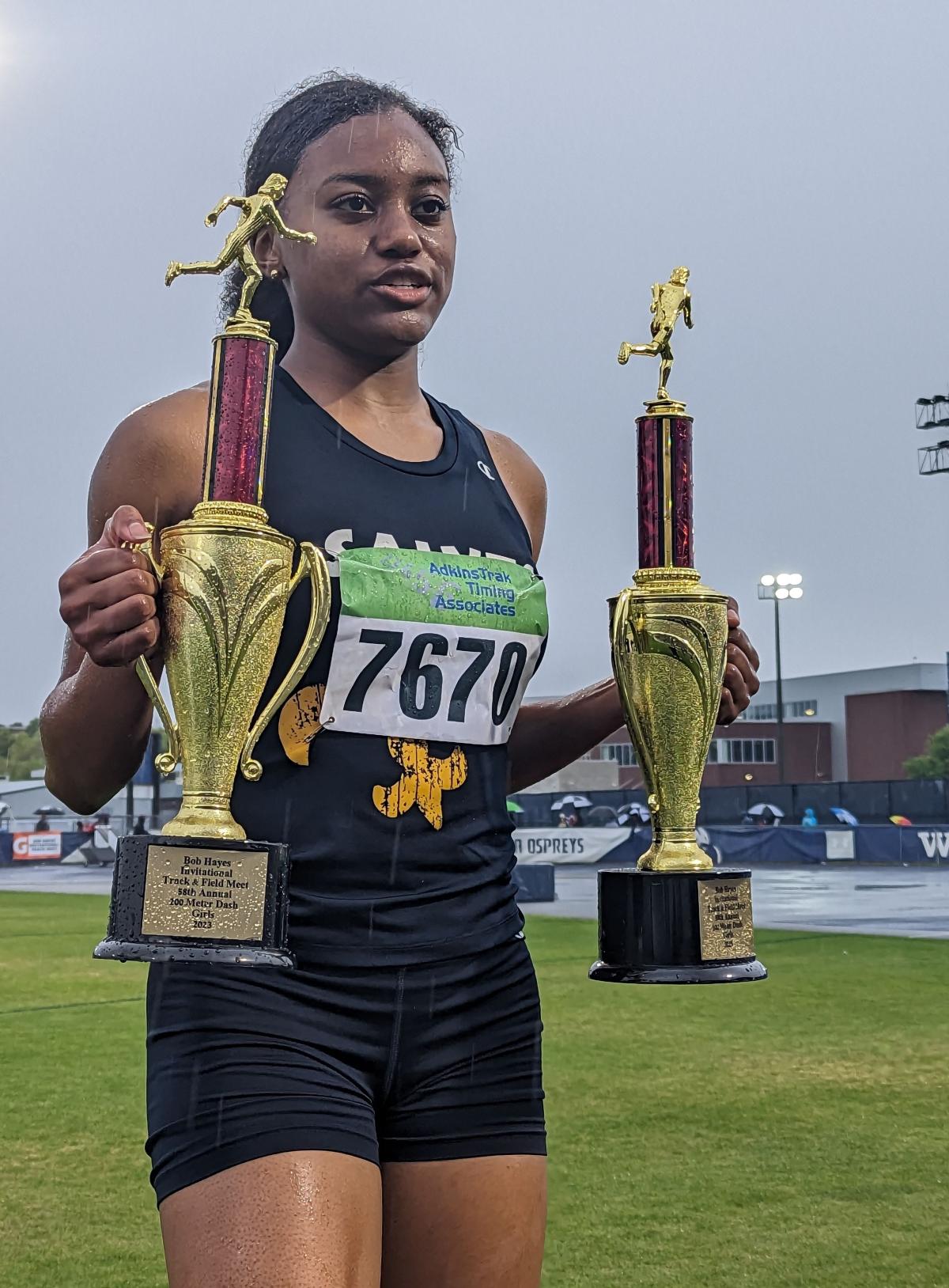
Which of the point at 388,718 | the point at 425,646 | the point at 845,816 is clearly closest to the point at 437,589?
the point at 425,646

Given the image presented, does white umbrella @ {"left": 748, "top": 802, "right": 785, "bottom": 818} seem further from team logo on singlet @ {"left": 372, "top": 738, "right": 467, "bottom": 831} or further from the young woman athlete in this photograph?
team logo on singlet @ {"left": 372, "top": 738, "right": 467, "bottom": 831}

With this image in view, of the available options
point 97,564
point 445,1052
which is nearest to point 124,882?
point 97,564

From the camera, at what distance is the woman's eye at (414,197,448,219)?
2.30 metres

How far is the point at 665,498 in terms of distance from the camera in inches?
94.0

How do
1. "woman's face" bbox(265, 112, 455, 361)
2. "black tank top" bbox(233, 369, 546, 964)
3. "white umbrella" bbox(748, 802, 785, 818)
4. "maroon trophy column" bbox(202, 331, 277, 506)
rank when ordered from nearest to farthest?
"maroon trophy column" bbox(202, 331, 277, 506) → "black tank top" bbox(233, 369, 546, 964) → "woman's face" bbox(265, 112, 455, 361) → "white umbrella" bbox(748, 802, 785, 818)

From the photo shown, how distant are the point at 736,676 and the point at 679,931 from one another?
0.46 metres

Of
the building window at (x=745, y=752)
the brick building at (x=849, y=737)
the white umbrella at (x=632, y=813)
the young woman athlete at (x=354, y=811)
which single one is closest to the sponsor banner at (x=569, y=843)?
the white umbrella at (x=632, y=813)

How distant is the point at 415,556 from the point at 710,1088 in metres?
5.83

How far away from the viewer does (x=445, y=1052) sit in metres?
2.09

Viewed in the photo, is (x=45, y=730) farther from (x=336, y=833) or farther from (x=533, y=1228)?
(x=533, y=1228)

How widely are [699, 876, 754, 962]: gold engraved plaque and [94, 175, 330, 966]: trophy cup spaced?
2.37ft

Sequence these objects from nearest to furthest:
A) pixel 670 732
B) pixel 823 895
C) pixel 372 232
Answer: pixel 372 232
pixel 670 732
pixel 823 895

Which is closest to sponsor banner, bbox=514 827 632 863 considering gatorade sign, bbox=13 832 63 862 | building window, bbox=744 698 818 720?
gatorade sign, bbox=13 832 63 862

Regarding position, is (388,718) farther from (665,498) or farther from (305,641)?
(665,498)
